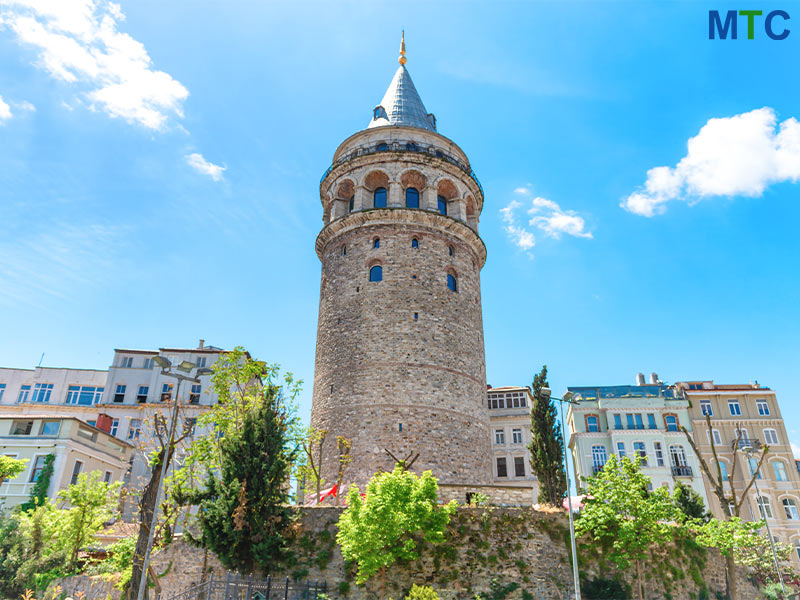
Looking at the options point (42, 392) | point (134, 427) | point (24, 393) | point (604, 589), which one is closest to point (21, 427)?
point (134, 427)

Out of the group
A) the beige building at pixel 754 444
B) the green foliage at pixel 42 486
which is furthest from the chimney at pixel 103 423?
the beige building at pixel 754 444

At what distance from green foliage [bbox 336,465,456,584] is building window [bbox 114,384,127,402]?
87.2ft

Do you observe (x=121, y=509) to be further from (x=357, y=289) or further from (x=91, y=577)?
(x=357, y=289)

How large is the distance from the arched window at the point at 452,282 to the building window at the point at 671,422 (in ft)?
63.5

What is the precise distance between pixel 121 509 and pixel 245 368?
598 inches

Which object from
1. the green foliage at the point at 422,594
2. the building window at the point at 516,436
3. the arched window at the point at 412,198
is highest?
the arched window at the point at 412,198

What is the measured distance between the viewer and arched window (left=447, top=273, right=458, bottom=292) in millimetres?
32406

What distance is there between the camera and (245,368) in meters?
28.1

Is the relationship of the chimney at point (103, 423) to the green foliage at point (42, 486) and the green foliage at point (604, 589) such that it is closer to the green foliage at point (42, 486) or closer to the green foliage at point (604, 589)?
the green foliage at point (42, 486)

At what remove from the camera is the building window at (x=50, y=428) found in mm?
33094

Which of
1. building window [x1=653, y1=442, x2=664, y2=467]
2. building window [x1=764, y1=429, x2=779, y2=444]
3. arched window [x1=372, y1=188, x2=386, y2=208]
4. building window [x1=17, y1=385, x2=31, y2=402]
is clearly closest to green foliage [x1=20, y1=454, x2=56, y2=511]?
building window [x1=17, y1=385, x2=31, y2=402]

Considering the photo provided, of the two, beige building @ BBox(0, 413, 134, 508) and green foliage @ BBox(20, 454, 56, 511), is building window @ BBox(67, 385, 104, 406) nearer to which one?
beige building @ BBox(0, 413, 134, 508)

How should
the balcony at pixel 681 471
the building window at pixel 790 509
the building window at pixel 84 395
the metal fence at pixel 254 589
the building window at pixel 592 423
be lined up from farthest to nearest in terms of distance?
the building window at pixel 84 395
the building window at pixel 592 423
the building window at pixel 790 509
the balcony at pixel 681 471
the metal fence at pixel 254 589

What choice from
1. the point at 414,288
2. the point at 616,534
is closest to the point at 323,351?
the point at 414,288
